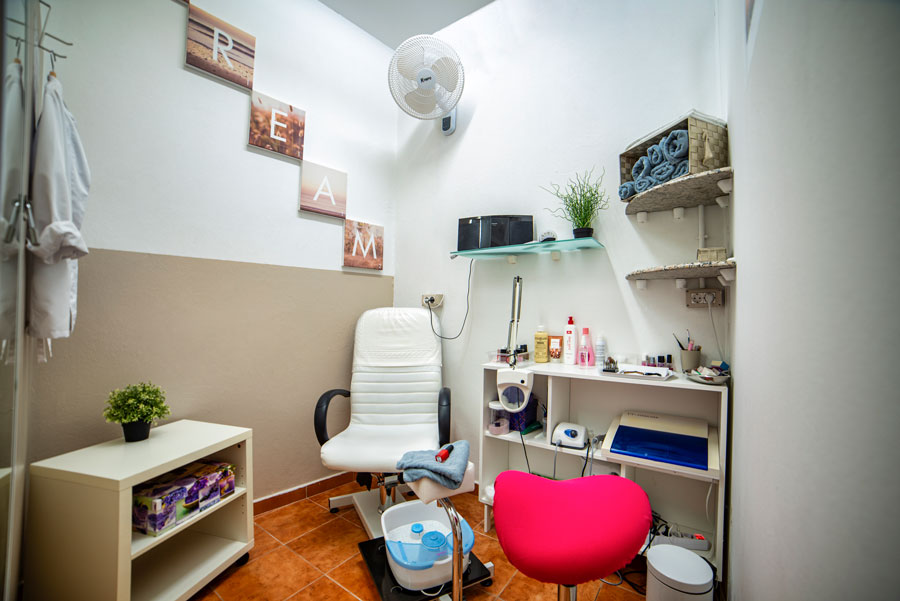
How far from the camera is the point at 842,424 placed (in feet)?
1.38

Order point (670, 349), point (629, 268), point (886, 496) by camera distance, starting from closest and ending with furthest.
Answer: point (886, 496) < point (670, 349) < point (629, 268)

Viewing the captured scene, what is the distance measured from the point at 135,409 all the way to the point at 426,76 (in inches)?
91.0

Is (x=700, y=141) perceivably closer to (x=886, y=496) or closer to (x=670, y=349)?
(x=670, y=349)

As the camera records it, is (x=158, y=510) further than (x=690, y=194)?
No

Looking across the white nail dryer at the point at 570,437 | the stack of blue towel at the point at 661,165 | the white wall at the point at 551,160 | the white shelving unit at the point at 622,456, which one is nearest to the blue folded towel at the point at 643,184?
the stack of blue towel at the point at 661,165

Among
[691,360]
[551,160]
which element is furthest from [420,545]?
[551,160]

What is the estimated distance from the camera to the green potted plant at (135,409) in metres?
1.41

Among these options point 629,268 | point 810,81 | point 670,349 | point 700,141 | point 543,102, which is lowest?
point 670,349

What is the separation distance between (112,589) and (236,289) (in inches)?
52.1

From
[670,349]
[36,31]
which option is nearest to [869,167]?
[670,349]

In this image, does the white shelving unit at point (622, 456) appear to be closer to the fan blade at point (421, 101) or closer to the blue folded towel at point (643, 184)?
the blue folded towel at point (643, 184)

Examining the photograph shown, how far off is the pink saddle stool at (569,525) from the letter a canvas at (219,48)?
243 centimetres

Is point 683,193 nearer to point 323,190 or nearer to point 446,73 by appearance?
point 446,73

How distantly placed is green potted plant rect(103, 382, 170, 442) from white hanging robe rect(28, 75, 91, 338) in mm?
350
